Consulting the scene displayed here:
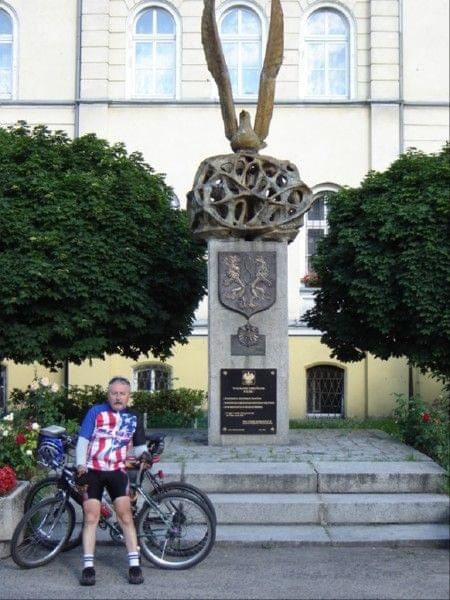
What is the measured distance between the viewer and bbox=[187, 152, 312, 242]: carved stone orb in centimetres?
1144

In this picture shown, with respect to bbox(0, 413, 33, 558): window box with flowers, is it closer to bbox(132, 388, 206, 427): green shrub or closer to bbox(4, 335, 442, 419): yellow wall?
bbox(132, 388, 206, 427): green shrub

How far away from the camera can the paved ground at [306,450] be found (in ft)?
33.5

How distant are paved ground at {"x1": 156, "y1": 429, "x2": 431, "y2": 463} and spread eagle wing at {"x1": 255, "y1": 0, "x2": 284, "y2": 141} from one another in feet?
13.1

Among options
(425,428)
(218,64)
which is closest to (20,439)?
(425,428)

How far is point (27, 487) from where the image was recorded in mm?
8359

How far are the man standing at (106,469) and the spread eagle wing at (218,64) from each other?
5970mm

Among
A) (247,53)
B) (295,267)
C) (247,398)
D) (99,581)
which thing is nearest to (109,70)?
(247,53)

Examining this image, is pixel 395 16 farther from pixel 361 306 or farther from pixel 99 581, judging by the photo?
pixel 99 581

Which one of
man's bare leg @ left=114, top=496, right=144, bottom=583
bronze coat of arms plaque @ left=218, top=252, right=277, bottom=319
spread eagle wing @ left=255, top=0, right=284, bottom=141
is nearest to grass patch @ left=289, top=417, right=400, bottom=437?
bronze coat of arms plaque @ left=218, top=252, right=277, bottom=319

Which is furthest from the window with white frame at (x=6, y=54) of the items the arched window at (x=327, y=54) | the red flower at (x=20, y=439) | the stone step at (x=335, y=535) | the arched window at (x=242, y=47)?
the stone step at (x=335, y=535)

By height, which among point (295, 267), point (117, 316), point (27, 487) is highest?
point (295, 267)

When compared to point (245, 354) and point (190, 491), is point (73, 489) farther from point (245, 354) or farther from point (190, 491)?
point (245, 354)

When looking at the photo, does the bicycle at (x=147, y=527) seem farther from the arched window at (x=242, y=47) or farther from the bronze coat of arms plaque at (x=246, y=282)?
the arched window at (x=242, y=47)

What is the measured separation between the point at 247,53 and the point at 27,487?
605 inches
